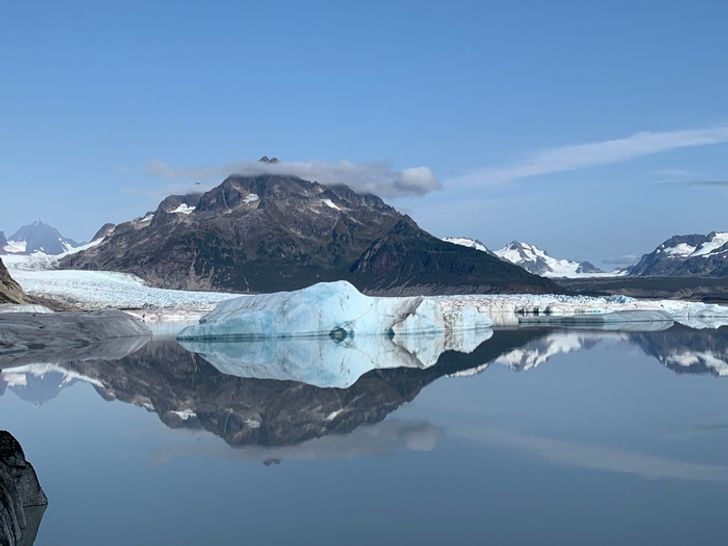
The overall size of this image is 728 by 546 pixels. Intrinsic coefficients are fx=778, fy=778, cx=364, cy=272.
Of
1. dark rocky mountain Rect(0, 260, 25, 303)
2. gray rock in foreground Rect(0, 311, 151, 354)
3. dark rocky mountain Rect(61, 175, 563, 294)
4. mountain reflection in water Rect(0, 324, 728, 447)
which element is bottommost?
Result: mountain reflection in water Rect(0, 324, 728, 447)

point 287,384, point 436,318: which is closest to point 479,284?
point 436,318

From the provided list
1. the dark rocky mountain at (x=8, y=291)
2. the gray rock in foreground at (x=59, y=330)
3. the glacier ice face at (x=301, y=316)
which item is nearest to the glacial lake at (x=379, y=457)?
the gray rock in foreground at (x=59, y=330)

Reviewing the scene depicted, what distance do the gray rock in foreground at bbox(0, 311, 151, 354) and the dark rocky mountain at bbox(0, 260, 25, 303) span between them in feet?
39.2

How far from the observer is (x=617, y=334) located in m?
42.4

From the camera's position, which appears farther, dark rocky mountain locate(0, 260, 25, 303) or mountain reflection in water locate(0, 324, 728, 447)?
dark rocky mountain locate(0, 260, 25, 303)

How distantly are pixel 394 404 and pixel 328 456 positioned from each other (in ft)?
16.9

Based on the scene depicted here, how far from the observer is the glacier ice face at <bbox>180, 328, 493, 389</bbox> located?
887 inches

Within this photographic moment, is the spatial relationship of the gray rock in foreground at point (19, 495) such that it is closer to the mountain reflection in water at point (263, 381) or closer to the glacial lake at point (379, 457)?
the glacial lake at point (379, 457)

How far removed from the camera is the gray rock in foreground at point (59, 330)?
102 ft

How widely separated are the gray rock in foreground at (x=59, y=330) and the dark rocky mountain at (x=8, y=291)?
1194 cm

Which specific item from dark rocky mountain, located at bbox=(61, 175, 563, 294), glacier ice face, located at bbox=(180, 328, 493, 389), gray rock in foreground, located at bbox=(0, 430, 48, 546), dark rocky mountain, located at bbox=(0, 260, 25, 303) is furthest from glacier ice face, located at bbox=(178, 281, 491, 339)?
dark rocky mountain, located at bbox=(61, 175, 563, 294)

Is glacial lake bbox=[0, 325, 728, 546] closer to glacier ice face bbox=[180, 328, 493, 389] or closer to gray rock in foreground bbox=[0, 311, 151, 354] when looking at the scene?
glacier ice face bbox=[180, 328, 493, 389]

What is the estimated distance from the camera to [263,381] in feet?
67.5

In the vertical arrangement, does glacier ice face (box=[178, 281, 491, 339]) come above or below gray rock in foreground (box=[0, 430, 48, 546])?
above
